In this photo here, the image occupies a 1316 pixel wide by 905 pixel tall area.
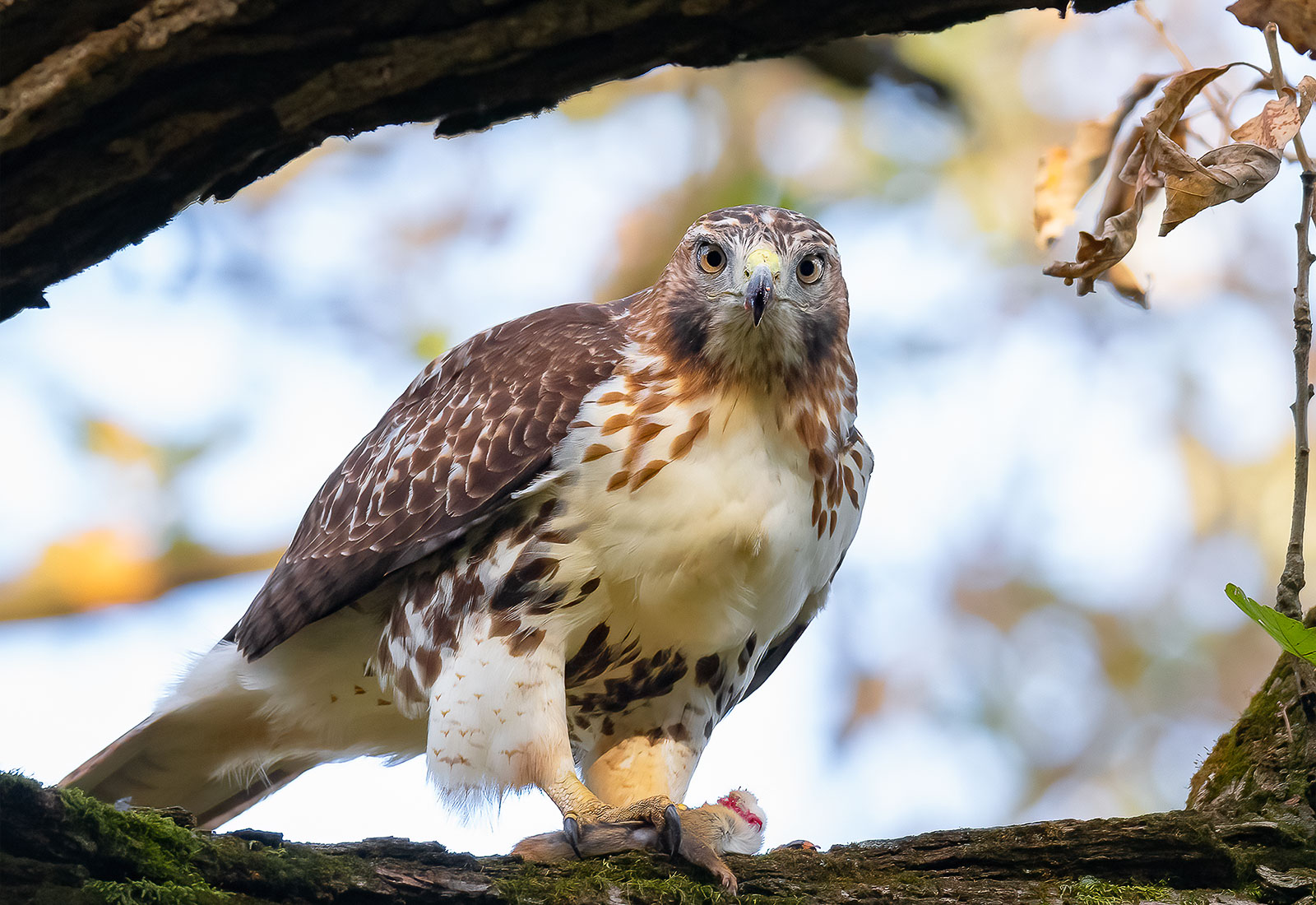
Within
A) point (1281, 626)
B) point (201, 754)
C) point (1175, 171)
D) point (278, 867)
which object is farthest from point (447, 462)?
point (1281, 626)

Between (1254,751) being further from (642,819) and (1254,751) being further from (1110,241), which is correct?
(642,819)

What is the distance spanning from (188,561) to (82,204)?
16.2 feet

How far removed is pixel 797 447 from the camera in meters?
3.76

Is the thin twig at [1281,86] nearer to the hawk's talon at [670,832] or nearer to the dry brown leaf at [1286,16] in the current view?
the dry brown leaf at [1286,16]

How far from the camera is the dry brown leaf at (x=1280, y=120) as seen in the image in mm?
2943

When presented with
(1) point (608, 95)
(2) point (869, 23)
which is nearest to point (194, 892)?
(2) point (869, 23)

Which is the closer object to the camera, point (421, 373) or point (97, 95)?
point (97, 95)

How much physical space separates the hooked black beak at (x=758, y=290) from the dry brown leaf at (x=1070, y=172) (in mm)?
874

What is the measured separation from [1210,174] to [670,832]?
Result: 2.04 metres

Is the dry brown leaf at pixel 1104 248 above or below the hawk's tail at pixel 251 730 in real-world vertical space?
above

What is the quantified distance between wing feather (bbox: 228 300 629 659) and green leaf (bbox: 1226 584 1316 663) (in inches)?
74.4

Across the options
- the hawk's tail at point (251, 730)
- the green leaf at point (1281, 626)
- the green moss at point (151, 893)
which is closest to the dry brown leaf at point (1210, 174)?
the green leaf at point (1281, 626)

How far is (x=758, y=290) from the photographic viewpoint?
350cm

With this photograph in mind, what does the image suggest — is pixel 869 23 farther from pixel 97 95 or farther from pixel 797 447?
pixel 797 447
